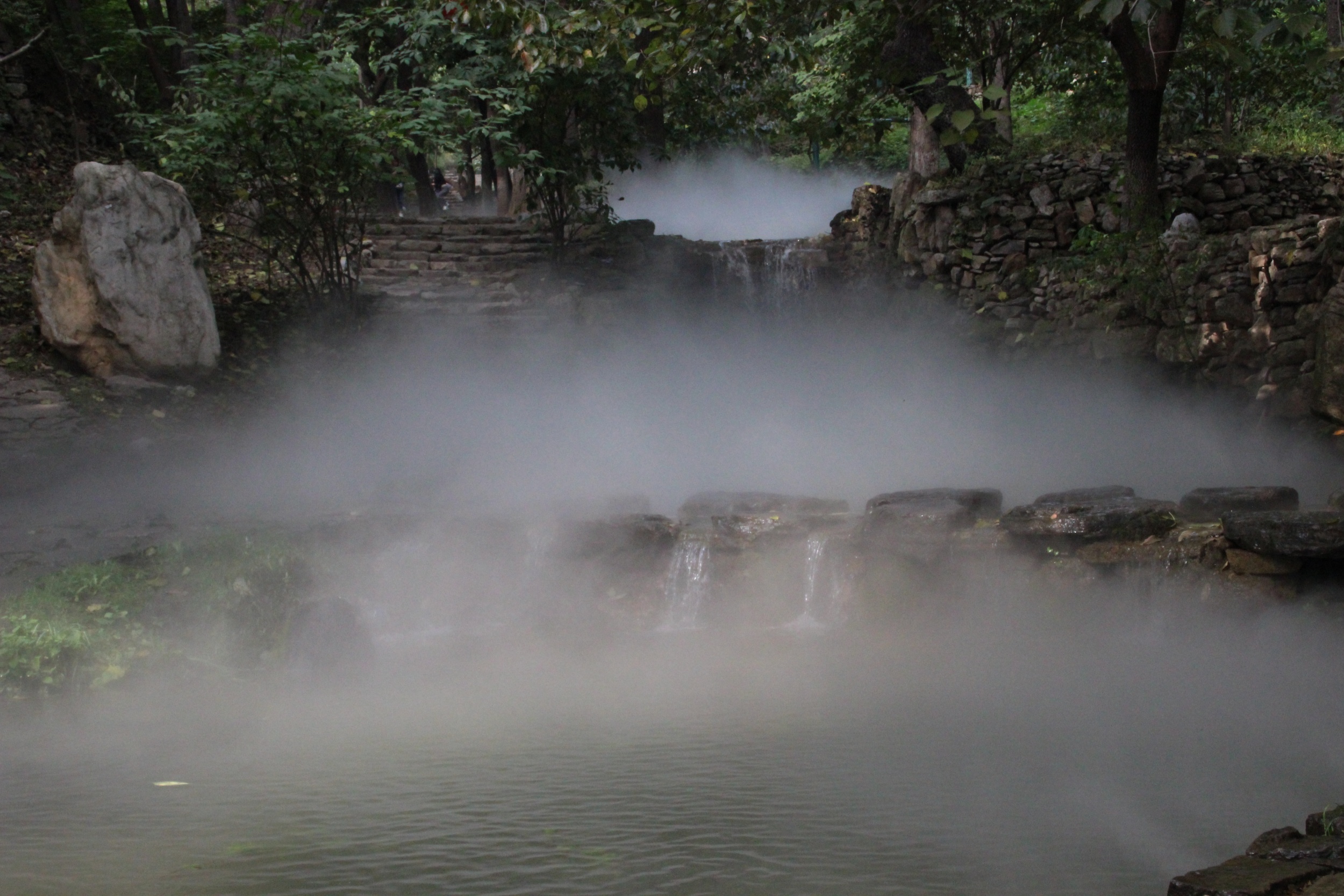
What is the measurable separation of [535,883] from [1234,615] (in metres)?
5.40

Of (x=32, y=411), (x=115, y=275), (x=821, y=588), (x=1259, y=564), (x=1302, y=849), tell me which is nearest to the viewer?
(x=1302, y=849)

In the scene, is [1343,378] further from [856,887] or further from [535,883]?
[535,883]

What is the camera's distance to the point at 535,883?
158 inches

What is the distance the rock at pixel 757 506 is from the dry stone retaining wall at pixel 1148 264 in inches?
167

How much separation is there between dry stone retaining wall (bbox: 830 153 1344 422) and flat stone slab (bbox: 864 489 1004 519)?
3.17 metres

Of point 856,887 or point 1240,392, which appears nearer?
point 856,887

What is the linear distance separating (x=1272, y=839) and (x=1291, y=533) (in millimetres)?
3984

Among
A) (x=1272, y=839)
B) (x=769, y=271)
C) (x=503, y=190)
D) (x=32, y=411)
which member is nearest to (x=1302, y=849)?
Result: (x=1272, y=839)

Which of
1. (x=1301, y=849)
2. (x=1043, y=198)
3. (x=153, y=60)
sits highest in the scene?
(x=153, y=60)

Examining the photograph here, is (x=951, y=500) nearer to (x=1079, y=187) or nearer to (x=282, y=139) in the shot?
(x=1079, y=187)

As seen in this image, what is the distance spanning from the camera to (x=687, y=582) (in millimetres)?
9000

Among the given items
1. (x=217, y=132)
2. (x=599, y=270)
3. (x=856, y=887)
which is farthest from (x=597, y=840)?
(x=599, y=270)

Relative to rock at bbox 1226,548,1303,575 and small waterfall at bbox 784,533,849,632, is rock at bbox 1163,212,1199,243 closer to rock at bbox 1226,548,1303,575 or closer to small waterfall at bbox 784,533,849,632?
rock at bbox 1226,548,1303,575

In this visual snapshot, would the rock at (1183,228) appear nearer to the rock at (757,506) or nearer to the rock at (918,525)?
the rock at (918,525)
